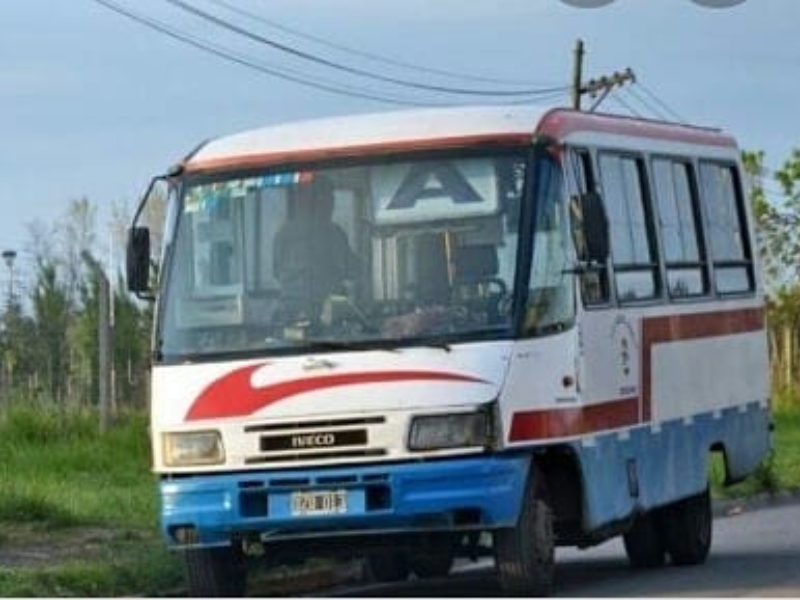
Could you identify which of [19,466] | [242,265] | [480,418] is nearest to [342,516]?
[480,418]

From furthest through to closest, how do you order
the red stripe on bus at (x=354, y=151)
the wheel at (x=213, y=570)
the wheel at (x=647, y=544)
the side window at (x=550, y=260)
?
the wheel at (x=647, y=544), the red stripe on bus at (x=354, y=151), the wheel at (x=213, y=570), the side window at (x=550, y=260)

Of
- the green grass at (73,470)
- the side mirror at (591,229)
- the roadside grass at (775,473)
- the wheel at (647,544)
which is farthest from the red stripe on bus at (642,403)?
the green grass at (73,470)

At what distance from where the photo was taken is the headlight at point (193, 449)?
1388 cm

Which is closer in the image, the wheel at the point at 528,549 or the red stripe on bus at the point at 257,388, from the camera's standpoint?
the red stripe on bus at the point at 257,388

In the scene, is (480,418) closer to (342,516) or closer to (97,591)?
(342,516)

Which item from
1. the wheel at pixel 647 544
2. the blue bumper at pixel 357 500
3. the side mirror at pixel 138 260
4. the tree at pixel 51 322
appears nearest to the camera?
the blue bumper at pixel 357 500

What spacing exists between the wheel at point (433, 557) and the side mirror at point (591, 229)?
6.41ft

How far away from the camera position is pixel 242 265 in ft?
47.8

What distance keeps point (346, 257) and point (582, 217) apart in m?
1.47

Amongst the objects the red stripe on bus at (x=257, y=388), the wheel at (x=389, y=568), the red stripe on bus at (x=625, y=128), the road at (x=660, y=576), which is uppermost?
the red stripe on bus at (x=625, y=128)

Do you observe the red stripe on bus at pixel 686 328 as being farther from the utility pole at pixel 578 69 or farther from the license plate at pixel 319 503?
the utility pole at pixel 578 69

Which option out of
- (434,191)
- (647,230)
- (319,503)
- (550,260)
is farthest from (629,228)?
(319,503)

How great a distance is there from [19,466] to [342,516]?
13958 millimetres

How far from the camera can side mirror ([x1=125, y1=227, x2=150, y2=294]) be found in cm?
1518
